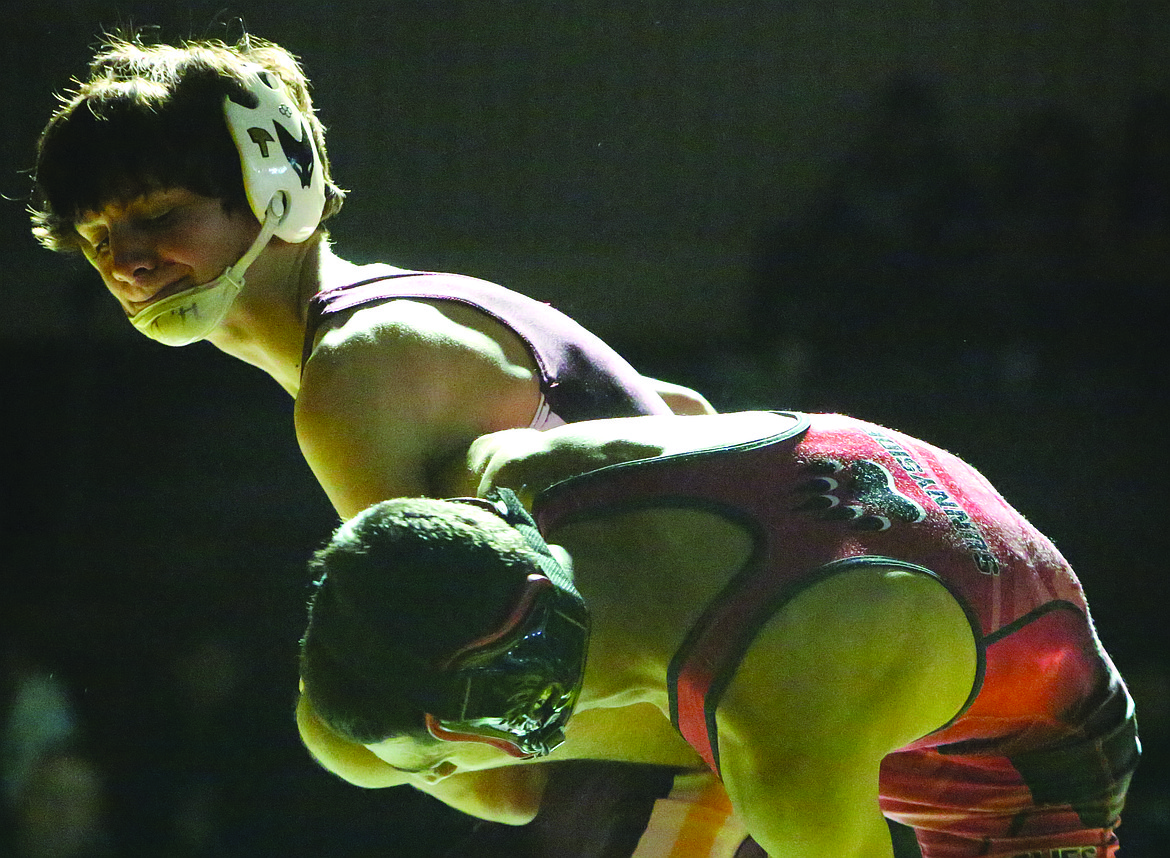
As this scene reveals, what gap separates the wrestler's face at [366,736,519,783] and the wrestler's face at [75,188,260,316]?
35.3 inches

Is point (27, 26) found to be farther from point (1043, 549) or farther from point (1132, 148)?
point (1043, 549)

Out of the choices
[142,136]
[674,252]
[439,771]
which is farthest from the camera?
[674,252]

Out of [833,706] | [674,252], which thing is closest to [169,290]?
[833,706]

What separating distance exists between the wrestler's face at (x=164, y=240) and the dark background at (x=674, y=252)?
316cm

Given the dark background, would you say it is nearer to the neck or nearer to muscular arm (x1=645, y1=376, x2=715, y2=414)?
muscular arm (x1=645, y1=376, x2=715, y2=414)

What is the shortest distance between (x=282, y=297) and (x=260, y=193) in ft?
0.53

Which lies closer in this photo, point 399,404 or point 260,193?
point 399,404

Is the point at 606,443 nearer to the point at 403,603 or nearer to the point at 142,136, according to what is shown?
the point at 403,603

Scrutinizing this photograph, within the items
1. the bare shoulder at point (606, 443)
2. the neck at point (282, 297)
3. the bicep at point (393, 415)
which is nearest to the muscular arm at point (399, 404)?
the bicep at point (393, 415)

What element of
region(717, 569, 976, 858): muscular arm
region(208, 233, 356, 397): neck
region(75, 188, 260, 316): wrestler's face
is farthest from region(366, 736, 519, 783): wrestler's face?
region(75, 188, 260, 316): wrestler's face

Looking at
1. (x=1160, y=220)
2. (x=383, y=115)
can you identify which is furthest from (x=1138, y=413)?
(x=383, y=115)

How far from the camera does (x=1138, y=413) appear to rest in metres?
5.36

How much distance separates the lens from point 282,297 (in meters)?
2.15

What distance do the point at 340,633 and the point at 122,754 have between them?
3.79m
